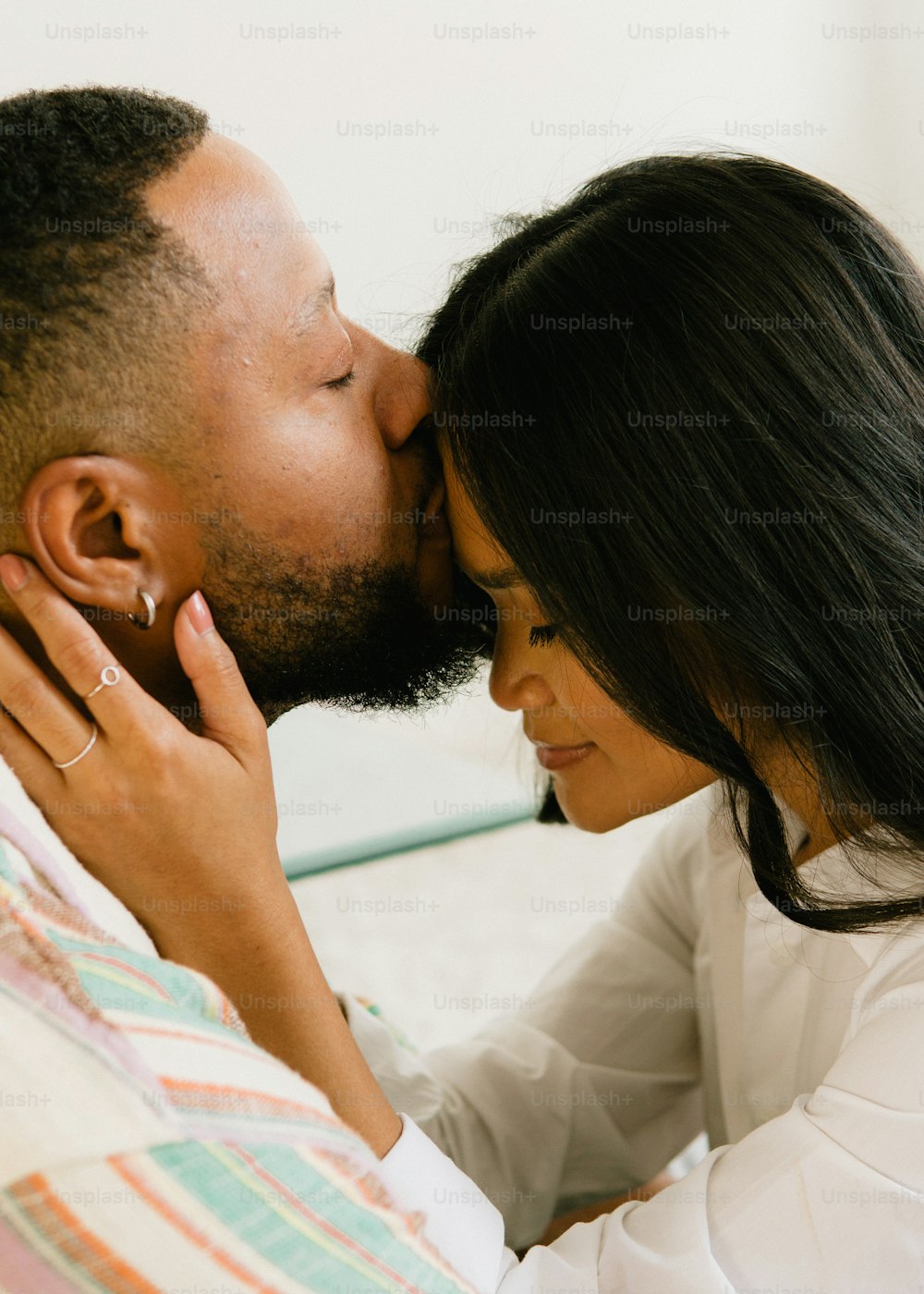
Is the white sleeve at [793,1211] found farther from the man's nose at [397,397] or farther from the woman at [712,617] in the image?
the man's nose at [397,397]

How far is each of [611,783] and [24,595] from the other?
1.75 feet

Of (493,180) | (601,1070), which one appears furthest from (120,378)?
(493,180)

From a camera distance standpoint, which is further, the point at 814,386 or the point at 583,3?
the point at 583,3

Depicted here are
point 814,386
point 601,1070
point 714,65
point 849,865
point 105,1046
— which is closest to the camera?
point 105,1046

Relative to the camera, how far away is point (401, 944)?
6.22 ft

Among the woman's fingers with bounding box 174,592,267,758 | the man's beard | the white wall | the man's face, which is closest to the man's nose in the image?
the man's face

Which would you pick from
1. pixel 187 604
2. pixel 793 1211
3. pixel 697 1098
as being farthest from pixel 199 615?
pixel 697 1098

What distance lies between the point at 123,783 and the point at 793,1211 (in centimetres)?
55

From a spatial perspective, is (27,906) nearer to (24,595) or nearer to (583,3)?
(24,595)

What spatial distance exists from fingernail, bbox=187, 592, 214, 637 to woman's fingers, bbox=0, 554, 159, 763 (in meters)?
0.08

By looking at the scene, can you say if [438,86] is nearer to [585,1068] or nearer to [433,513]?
[433,513]

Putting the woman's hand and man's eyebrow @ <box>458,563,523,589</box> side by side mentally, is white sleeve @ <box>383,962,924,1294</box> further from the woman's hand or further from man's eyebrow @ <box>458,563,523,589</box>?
man's eyebrow @ <box>458,563,523,589</box>

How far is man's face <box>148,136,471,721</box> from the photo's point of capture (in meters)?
0.92

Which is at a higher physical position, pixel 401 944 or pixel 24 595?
pixel 24 595
